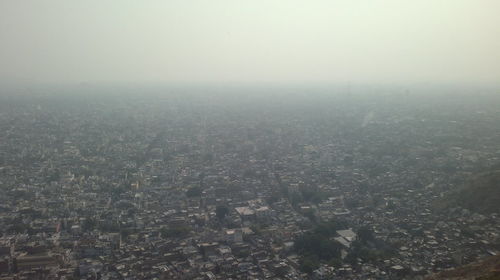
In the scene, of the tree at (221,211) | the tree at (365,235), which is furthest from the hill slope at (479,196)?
the tree at (221,211)

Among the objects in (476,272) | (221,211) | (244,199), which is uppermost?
(476,272)

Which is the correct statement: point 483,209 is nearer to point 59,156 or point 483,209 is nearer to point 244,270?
point 244,270

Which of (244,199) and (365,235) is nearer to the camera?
(365,235)

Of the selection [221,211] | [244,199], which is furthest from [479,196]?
[221,211]

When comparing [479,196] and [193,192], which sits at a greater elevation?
[479,196]

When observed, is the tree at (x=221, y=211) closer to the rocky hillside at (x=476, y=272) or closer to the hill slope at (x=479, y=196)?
the rocky hillside at (x=476, y=272)

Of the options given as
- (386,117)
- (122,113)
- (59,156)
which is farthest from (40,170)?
(386,117)

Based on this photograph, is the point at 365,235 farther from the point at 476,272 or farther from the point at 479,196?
the point at 479,196

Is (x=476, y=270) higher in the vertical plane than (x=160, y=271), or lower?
higher
